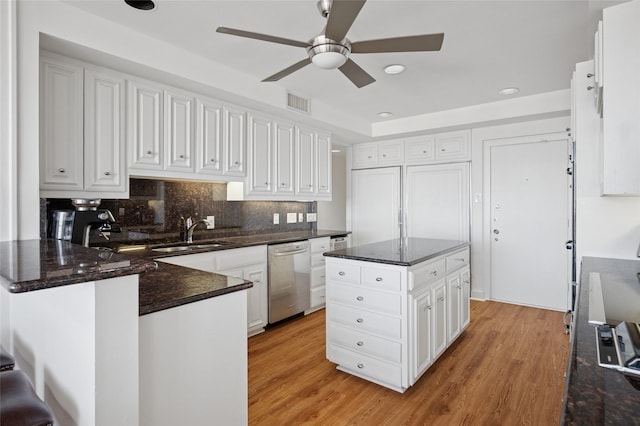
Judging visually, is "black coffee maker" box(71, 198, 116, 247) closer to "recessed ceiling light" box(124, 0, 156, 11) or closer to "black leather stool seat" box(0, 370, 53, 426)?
"black leather stool seat" box(0, 370, 53, 426)

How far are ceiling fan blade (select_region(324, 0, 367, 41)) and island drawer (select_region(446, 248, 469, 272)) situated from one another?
191 centimetres

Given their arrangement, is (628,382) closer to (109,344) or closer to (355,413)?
(109,344)

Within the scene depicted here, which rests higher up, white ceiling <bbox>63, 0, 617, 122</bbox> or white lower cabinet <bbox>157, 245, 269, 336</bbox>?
white ceiling <bbox>63, 0, 617, 122</bbox>

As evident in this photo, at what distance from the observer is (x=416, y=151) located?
503 cm

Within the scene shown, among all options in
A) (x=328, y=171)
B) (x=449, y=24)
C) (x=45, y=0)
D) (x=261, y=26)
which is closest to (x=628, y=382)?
(x=449, y=24)

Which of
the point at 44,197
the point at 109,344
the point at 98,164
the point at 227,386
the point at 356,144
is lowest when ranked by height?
the point at 227,386

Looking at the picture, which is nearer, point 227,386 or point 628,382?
point 628,382

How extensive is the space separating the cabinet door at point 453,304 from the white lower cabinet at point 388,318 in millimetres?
24

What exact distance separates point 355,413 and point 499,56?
9.46ft

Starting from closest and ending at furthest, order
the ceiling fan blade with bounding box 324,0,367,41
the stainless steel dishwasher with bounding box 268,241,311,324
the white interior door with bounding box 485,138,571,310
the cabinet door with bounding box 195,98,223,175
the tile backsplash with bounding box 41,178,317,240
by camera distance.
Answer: the ceiling fan blade with bounding box 324,0,367,41, the tile backsplash with bounding box 41,178,317,240, the cabinet door with bounding box 195,98,223,175, the stainless steel dishwasher with bounding box 268,241,311,324, the white interior door with bounding box 485,138,571,310

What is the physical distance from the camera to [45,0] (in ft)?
6.72

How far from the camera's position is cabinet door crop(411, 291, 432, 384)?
2279 mm

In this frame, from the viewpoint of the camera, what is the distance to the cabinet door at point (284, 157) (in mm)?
3848

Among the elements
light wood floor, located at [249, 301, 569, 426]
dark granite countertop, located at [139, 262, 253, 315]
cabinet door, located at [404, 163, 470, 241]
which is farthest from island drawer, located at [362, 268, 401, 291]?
cabinet door, located at [404, 163, 470, 241]
